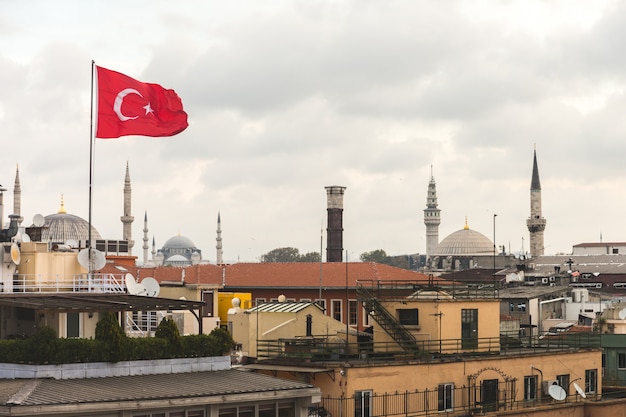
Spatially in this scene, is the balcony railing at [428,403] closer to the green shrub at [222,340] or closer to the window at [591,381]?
the window at [591,381]

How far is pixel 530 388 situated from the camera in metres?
46.0

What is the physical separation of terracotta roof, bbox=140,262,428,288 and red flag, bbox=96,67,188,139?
37210 mm

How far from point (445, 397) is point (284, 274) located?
37956 mm

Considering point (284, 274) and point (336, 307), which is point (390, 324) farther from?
point (284, 274)

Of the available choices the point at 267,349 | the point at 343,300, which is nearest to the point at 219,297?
the point at 343,300

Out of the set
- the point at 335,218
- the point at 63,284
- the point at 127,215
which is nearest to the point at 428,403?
the point at 63,284

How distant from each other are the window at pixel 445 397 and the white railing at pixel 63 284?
40.0 feet

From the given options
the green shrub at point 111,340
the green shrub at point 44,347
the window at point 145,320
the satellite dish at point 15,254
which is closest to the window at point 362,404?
the green shrub at point 111,340

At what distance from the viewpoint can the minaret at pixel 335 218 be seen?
322ft

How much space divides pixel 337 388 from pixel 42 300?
1025 cm

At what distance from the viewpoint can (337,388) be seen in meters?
38.8

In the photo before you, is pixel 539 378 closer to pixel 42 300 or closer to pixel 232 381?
pixel 232 381

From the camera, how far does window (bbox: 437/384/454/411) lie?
138 feet

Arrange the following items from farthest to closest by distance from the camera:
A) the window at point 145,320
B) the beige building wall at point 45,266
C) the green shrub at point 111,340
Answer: the window at point 145,320, the beige building wall at point 45,266, the green shrub at point 111,340
